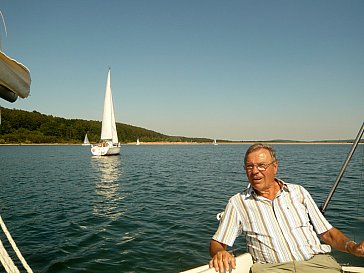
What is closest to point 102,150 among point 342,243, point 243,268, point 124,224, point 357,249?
point 124,224

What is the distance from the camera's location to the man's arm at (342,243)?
2846 mm

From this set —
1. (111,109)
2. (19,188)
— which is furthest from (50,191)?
(111,109)

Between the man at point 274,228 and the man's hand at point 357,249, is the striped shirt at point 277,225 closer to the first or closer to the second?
the man at point 274,228

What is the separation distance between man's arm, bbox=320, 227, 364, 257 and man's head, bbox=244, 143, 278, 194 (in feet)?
2.49

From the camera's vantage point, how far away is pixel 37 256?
22.4 ft

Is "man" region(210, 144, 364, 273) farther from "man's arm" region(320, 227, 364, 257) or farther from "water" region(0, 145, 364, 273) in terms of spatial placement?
"water" region(0, 145, 364, 273)

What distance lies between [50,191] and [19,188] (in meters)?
2.33

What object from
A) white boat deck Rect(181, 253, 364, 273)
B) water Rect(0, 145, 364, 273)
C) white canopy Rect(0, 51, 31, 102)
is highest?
white canopy Rect(0, 51, 31, 102)

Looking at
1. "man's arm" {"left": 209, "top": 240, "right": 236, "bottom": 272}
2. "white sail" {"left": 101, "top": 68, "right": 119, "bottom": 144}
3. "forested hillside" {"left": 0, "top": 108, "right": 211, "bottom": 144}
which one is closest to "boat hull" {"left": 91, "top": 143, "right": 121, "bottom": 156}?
"white sail" {"left": 101, "top": 68, "right": 119, "bottom": 144}

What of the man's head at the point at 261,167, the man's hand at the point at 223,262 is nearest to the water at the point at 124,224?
the man's head at the point at 261,167

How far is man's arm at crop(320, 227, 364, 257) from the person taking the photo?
2846mm

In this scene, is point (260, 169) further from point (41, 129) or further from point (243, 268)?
point (41, 129)

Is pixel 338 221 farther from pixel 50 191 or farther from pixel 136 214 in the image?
pixel 50 191

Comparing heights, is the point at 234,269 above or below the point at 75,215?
above
